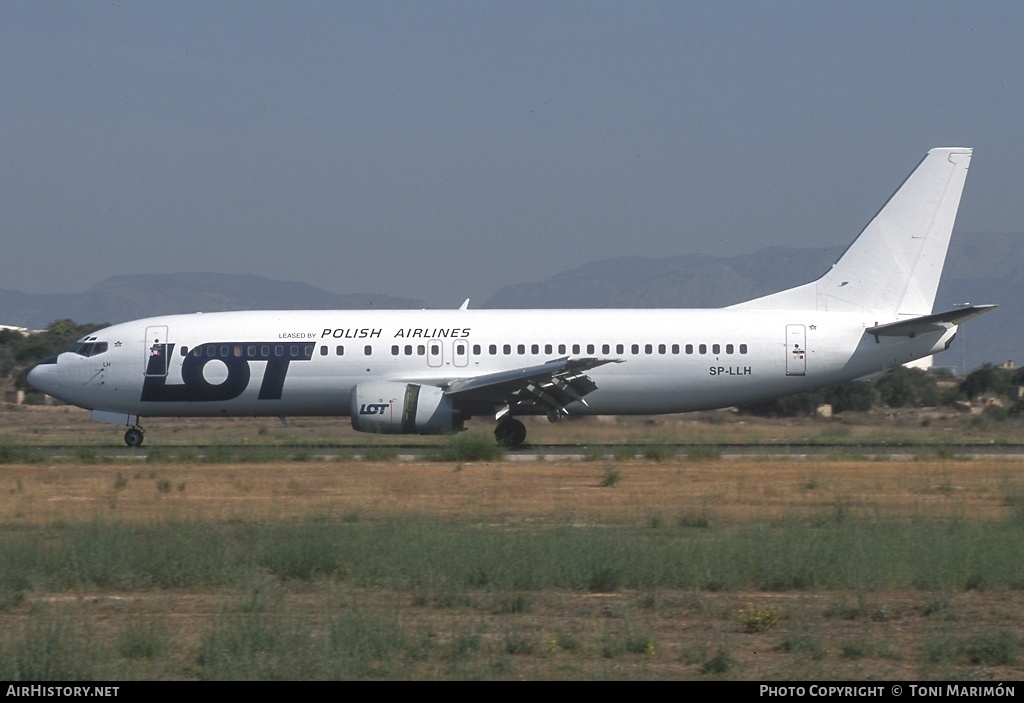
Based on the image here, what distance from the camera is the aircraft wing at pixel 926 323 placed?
88.4ft

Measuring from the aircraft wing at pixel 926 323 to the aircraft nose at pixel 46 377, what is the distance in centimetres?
1918

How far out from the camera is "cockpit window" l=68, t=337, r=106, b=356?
29.4m

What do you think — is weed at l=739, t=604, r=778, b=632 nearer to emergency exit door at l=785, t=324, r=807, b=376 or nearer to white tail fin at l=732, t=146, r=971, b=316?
emergency exit door at l=785, t=324, r=807, b=376

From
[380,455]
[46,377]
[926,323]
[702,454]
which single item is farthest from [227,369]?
[926,323]

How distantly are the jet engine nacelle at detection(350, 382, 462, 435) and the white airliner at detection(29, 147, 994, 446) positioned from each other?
78 centimetres

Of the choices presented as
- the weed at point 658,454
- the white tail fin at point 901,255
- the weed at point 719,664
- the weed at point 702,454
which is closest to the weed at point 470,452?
the weed at point 658,454

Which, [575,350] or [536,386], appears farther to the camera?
[575,350]

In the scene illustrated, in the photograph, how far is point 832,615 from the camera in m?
9.74

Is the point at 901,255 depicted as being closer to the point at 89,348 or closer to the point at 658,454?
the point at 658,454

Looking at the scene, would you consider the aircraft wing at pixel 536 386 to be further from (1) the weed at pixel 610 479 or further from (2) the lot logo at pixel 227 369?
(1) the weed at pixel 610 479

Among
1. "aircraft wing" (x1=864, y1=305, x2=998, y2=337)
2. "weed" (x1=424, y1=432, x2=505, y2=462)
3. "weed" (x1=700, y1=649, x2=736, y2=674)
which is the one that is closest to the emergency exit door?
"aircraft wing" (x1=864, y1=305, x2=998, y2=337)

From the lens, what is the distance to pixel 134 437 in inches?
1162

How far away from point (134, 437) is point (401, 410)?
23.3 feet

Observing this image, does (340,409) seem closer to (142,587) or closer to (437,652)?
(142,587)
